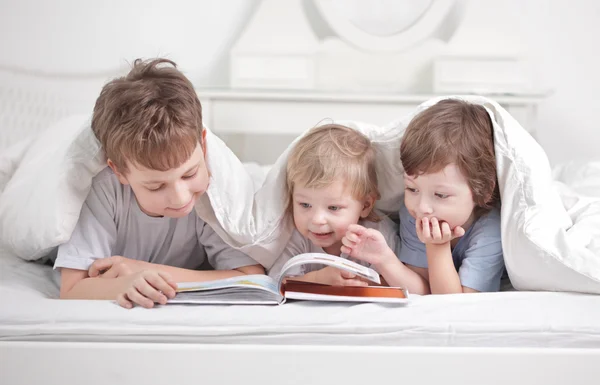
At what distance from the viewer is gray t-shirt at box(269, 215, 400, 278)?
3.96 feet

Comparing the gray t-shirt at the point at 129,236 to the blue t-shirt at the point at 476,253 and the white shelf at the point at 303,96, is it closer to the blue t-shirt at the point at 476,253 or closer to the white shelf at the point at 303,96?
the blue t-shirt at the point at 476,253

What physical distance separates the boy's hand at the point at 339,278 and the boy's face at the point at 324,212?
0.28 feet

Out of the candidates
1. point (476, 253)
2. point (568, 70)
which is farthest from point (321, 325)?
point (568, 70)

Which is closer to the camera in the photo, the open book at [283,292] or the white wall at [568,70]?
the open book at [283,292]

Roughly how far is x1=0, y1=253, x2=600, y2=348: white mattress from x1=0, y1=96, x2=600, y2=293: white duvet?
0.36ft

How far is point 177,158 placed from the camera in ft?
3.39

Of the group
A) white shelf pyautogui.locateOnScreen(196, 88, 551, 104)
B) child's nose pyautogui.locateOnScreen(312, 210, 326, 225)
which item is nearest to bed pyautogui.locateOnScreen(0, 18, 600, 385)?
child's nose pyautogui.locateOnScreen(312, 210, 326, 225)

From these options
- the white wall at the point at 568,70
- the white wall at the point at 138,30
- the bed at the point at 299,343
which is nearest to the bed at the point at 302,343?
the bed at the point at 299,343

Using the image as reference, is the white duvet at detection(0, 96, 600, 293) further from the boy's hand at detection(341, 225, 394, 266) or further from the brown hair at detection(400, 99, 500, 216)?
the boy's hand at detection(341, 225, 394, 266)

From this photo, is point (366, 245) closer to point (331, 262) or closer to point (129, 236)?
point (331, 262)

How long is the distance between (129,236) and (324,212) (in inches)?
14.1

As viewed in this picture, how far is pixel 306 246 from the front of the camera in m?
1.23

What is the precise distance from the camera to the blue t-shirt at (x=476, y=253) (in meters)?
1.10

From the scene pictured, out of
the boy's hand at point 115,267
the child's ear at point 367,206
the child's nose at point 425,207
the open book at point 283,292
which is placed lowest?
the boy's hand at point 115,267
